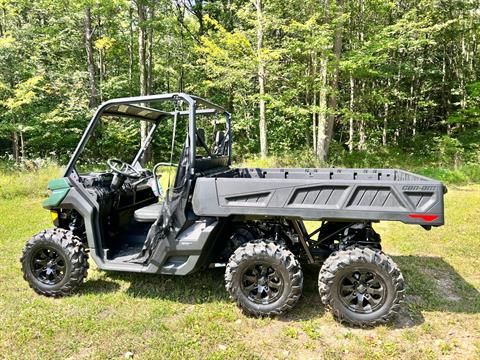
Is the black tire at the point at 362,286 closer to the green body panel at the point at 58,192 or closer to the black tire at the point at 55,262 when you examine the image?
the black tire at the point at 55,262

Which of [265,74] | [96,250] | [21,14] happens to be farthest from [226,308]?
[21,14]

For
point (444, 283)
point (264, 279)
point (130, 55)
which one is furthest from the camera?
point (130, 55)

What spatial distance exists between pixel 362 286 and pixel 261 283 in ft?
2.71

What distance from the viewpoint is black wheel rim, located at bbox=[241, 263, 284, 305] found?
119 inches

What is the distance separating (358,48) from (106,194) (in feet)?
31.7

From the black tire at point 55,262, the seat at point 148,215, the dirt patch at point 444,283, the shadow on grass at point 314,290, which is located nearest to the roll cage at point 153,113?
the black tire at point 55,262

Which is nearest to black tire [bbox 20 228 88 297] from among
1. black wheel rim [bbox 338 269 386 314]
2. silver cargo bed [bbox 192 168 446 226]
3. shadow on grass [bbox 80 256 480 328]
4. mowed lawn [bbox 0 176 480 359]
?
mowed lawn [bbox 0 176 480 359]

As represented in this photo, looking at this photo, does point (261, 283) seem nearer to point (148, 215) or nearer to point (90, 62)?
point (148, 215)

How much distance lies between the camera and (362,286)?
114 inches

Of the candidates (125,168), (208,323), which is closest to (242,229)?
(208,323)

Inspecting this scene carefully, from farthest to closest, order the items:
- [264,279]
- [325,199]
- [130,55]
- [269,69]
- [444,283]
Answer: [130,55], [269,69], [444,283], [264,279], [325,199]

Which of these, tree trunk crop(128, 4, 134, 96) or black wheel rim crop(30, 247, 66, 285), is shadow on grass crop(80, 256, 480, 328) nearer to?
black wheel rim crop(30, 247, 66, 285)

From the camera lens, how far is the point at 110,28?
652 inches

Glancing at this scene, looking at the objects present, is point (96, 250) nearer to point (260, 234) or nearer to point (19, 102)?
point (260, 234)
